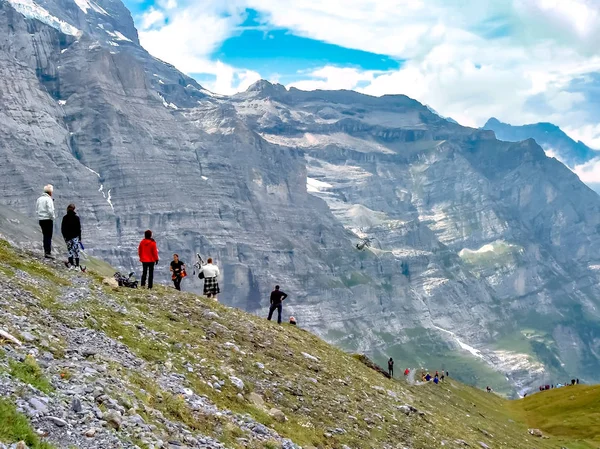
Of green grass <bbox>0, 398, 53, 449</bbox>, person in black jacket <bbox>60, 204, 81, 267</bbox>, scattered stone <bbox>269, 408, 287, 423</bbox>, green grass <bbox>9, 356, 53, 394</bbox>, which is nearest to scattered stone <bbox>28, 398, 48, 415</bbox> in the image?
green grass <bbox>0, 398, 53, 449</bbox>

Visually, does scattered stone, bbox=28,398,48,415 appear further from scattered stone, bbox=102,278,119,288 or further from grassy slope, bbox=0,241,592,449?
scattered stone, bbox=102,278,119,288

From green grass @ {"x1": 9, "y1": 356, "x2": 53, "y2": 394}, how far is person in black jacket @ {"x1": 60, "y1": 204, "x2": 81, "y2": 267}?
18.4 metres

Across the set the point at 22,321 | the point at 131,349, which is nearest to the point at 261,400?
the point at 131,349

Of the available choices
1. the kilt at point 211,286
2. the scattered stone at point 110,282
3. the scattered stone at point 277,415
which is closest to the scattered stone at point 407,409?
the scattered stone at point 277,415

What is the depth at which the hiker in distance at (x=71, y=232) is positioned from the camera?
3469 centimetres

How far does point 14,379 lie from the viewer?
1578cm

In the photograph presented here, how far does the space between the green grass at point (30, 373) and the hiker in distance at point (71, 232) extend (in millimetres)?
18409

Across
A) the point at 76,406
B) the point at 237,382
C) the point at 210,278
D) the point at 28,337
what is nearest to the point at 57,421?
the point at 76,406

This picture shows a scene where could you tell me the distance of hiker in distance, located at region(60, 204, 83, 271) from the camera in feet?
114

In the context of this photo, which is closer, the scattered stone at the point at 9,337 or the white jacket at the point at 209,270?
the scattered stone at the point at 9,337

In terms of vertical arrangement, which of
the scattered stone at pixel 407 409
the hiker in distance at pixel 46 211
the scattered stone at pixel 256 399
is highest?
the hiker in distance at pixel 46 211

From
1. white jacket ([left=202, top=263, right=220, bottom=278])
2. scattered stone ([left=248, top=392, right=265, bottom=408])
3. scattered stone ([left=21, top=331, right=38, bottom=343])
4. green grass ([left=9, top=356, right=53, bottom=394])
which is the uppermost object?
white jacket ([left=202, top=263, right=220, bottom=278])

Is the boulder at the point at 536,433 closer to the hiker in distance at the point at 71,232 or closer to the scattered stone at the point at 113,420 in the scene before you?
the hiker in distance at the point at 71,232

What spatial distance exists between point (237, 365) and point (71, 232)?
1371 cm
